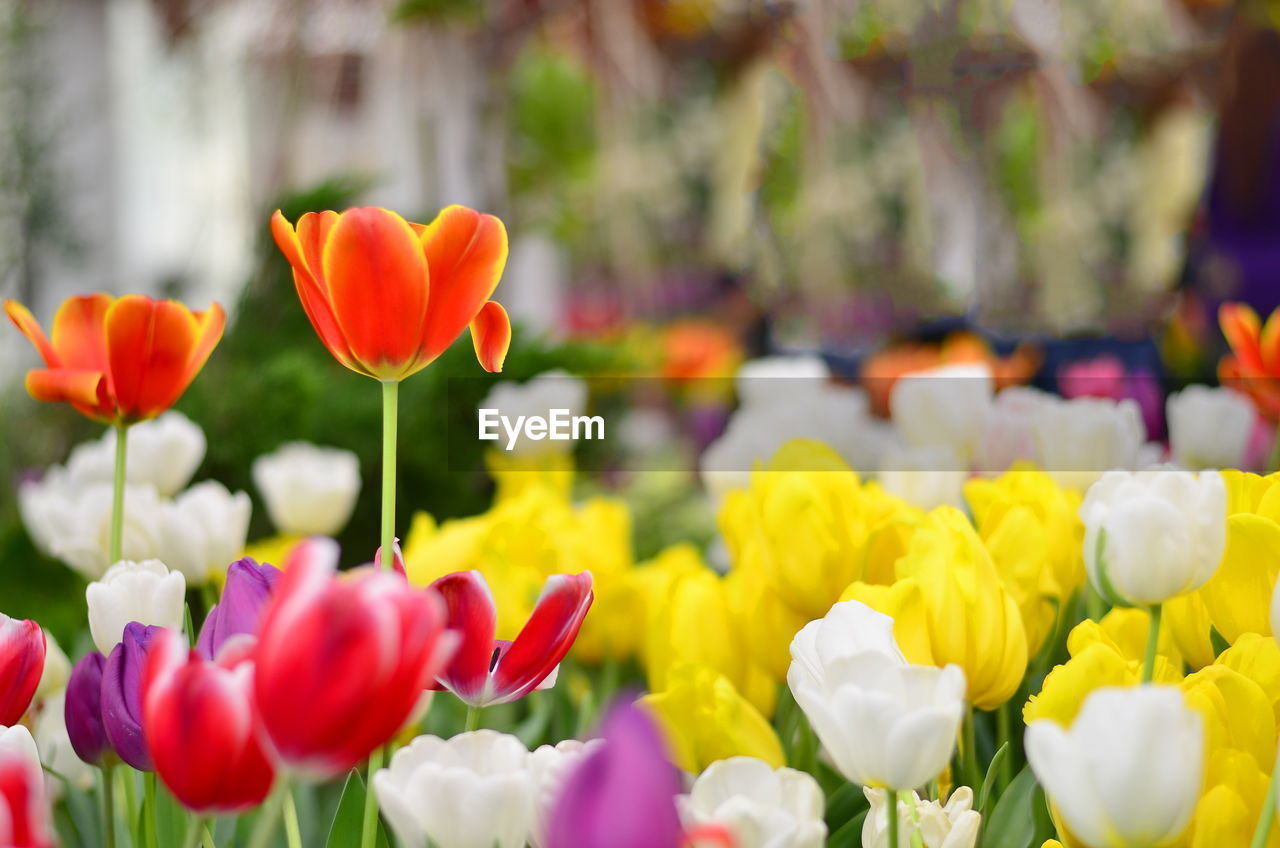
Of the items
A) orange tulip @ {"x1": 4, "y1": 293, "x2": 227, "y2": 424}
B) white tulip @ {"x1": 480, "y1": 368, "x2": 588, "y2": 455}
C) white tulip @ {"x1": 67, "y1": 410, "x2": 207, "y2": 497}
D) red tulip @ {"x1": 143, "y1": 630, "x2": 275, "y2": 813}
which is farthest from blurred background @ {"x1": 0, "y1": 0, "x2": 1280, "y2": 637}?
red tulip @ {"x1": 143, "y1": 630, "x2": 275, "y2": 813}

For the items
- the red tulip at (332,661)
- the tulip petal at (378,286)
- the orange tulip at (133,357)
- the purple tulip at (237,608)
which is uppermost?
the tulip petal at (378,286)

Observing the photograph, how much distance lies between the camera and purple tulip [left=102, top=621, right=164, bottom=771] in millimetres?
217

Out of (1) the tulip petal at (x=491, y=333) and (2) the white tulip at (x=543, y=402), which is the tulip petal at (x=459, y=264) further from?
(2) the white tulip at (x=543, y=402)

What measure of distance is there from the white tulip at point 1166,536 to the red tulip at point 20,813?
0.60ft

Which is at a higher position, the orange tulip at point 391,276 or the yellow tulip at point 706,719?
the orange tulip at point 391,276

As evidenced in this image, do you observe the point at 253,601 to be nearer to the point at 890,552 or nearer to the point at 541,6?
the point at 890,552

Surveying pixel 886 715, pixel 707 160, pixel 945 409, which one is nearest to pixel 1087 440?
pixel 945 409

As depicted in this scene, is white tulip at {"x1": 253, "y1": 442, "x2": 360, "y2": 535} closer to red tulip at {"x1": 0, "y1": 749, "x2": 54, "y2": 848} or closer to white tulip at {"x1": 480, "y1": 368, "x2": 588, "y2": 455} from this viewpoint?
white tulip at {"x1": 480, "y1": 368, "x2": 588, "y2": 455}

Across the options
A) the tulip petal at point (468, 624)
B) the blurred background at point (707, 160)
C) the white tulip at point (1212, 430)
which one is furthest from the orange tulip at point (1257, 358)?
the blurred background at point (707, 160)

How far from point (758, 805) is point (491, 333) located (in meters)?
0.12

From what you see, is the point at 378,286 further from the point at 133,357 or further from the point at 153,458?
the point at 153,458

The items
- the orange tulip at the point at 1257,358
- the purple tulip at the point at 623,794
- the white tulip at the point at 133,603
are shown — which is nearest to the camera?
the purple tulip at the point at 623,794

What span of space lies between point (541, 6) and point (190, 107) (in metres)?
1.08

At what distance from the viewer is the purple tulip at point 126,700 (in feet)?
0.71
